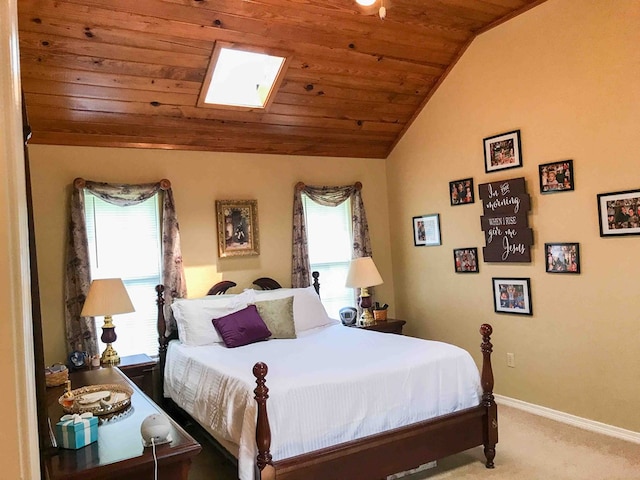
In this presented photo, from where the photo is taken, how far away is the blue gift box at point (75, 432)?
2.04 meters

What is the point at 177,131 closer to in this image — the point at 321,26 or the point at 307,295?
the point at 321,26

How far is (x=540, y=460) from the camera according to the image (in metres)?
3.17

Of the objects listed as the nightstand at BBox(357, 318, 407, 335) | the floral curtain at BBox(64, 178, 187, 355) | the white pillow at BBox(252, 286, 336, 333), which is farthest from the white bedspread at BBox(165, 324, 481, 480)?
the nightstand at BBox(357, 318, 407, 335)

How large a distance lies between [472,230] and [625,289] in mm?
1411

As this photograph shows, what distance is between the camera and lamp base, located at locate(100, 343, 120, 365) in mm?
3748

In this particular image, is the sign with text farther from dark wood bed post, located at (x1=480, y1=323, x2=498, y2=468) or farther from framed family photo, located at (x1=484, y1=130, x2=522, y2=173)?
dark wood bed post, located at (x1=480, y1=323, x2=498, y2=468)

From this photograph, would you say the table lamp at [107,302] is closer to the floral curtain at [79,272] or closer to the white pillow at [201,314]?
the floral curtain at [79,272]

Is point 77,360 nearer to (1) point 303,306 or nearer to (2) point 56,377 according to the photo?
(2) point 56,377

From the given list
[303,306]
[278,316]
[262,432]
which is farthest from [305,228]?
[262,432]

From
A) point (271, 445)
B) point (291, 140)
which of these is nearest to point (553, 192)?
point (291, 140)

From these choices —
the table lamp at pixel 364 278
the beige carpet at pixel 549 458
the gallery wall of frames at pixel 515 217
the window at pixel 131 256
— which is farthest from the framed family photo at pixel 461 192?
the window at pixel 131 256

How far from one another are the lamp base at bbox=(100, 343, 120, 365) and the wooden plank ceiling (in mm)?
1688

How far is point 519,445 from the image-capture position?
3.42m

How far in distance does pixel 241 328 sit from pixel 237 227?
1149 mm
